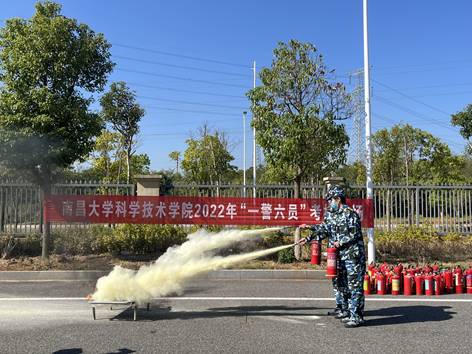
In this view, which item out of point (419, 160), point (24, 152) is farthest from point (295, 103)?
point (419, 160)

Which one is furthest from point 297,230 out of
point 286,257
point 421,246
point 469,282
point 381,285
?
point 469,282

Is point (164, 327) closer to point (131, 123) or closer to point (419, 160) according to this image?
point (131, 123)

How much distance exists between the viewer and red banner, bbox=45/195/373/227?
12961 mm

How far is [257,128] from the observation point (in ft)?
42.4

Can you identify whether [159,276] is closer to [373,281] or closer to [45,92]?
[373,281]

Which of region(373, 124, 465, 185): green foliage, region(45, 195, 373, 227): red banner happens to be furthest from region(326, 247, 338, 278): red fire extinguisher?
region(373, 124, 465, 185): green foliage

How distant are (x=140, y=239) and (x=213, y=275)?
287 centimetres

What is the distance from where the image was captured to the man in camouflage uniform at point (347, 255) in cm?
655

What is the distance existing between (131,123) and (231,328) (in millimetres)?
21341

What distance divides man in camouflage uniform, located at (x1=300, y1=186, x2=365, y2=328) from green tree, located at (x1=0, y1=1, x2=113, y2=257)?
24.8ft

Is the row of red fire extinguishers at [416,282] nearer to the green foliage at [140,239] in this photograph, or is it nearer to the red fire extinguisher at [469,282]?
the red fire extinguisher at [469,282]

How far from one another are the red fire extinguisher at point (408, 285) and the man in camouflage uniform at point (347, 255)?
258cm

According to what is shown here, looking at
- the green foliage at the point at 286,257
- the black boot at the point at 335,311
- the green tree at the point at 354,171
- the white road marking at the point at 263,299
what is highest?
the green tree at the point at 354,171

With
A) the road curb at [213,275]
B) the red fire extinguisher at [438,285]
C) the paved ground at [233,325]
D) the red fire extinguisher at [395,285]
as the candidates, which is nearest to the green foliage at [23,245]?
the road curb at [213,275]
